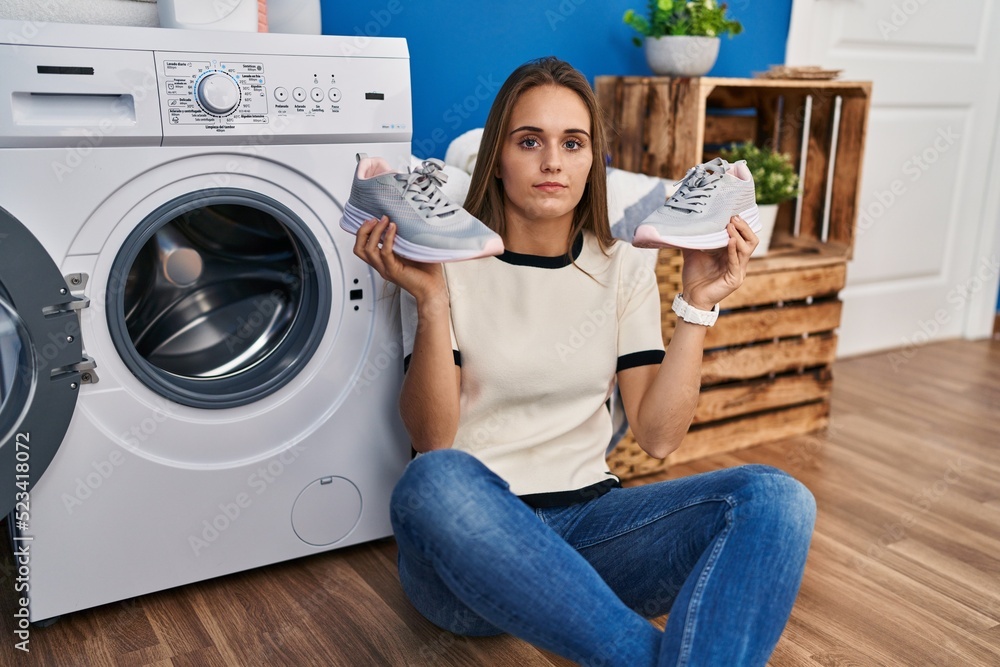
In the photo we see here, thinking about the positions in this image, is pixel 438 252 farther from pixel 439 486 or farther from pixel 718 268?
pixel 718 268

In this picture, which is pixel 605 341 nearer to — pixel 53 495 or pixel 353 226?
pixel 353 226

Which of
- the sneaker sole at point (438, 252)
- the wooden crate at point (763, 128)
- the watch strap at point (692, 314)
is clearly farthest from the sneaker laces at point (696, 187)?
the wooden crate at point (763, 128)

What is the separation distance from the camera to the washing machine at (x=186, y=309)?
1233 mm

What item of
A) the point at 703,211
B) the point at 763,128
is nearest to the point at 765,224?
the point at 763,128

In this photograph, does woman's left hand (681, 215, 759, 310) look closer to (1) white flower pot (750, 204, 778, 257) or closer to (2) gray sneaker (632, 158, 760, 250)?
(2) gray sneaker (632, 158, 760, 250)

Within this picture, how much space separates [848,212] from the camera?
2.45 meters

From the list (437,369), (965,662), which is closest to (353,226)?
(437,369)

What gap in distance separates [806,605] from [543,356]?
0.71m

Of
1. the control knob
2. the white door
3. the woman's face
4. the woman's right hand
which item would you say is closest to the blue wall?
the control knob

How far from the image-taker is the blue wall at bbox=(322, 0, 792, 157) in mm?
1956

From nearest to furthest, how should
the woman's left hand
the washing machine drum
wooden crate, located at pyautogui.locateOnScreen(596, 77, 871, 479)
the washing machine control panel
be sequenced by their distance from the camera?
the woman's left hand
the washing machine control panel
the washing machine drum
wooden crate, located at pyautogui.locateOnScreen(596, 77, 871, 479)

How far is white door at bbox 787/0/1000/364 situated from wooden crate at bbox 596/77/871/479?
1.13 feet

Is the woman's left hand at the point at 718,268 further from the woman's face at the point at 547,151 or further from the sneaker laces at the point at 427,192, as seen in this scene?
the sneaker laces at the point at 427,192

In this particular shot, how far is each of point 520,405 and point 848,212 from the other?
161 centimetres
